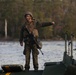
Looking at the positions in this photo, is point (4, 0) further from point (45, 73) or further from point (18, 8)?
point (45, 73)

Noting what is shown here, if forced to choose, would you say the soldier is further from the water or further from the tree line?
the tree line

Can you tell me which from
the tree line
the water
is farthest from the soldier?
the tree line

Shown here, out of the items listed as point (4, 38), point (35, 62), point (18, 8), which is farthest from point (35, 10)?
point (35, 62)

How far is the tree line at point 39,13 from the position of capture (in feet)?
311

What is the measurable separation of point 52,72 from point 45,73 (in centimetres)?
17

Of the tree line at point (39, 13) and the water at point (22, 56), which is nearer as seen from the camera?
the water at point (22, 56)

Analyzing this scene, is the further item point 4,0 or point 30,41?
point 4,0

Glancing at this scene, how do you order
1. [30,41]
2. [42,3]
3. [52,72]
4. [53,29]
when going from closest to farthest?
[52,72] → [30,41] → [53,29] → [42,3]

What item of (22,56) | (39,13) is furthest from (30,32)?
(39,13)

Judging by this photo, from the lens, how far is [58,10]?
102875 mm

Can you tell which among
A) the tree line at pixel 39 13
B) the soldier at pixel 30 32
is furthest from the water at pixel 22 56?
the tree line at pixel 39 13

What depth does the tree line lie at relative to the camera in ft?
311

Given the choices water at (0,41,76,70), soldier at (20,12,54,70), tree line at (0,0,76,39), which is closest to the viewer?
soldier at (20,12,54,70)

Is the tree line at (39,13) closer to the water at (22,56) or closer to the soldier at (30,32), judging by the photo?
the water at (22,56)
